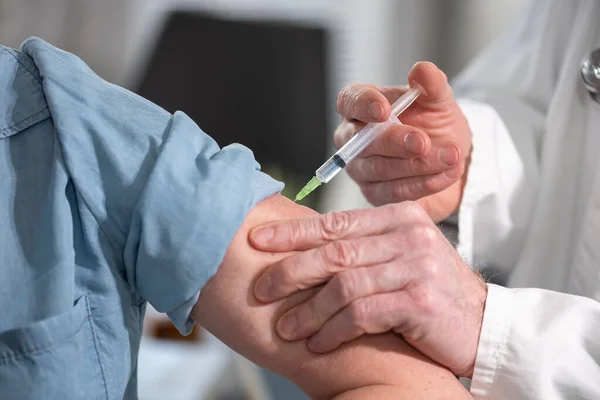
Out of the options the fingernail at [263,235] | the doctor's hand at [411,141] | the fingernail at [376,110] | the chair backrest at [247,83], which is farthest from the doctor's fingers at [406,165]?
the chair backrest at [247,83]

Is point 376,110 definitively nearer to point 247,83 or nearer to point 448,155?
point 448,155

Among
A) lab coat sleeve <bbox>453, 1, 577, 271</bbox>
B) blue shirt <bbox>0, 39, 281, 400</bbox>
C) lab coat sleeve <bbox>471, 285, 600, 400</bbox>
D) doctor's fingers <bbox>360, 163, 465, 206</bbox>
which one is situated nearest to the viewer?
blue shirt <bbox>0, 39, 281, 400</bbox>

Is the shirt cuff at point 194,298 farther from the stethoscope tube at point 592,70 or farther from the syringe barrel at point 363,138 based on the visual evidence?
the stethoscope tube at point 592,70

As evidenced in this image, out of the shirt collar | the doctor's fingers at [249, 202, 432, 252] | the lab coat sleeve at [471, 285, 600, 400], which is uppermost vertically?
the shirt collar

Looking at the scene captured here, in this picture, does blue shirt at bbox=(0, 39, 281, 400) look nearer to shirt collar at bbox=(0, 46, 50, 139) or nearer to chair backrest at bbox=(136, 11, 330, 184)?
shirt collar at bbox=(0, 46, 50, 139)

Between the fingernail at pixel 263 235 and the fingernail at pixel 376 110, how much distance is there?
0.32 metres

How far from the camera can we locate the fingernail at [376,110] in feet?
3.27

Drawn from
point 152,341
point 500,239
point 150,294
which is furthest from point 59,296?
point 152,341

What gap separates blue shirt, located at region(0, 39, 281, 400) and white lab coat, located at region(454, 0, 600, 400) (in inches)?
15.4

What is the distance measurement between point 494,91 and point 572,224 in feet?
1.23

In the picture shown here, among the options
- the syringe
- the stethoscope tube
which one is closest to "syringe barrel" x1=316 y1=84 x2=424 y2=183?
the syringe

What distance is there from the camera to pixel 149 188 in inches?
27.3

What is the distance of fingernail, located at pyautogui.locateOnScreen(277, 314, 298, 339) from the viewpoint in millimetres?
761

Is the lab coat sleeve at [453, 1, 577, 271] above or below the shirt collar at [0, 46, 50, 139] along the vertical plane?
below
